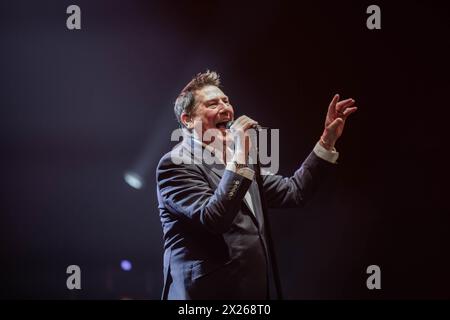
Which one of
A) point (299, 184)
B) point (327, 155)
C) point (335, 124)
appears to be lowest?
point (299, 184)

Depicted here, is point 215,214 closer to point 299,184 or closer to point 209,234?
point 209,234

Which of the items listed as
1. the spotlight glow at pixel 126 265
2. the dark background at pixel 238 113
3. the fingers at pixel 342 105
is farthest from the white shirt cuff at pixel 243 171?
the spotlight glow at pixel 126 265

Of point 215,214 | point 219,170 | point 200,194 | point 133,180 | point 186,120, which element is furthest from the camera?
point 133,180

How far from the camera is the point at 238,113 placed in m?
2.90

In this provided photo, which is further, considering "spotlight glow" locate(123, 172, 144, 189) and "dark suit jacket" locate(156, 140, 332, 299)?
"spotlight glow" locate(123, 172, 144, 189)

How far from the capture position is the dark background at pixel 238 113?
272 centimetres

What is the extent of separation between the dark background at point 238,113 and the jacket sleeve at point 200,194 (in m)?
1.27

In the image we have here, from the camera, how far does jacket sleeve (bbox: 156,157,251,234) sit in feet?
4.53

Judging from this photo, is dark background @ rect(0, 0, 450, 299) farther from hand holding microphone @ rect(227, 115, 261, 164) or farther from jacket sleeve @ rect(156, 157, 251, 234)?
hand holding microphone @ rect(227, 115, 261, 164)

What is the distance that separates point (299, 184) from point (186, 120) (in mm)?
541

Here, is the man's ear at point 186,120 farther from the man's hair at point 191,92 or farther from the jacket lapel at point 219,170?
the jacket lapel at point 219,170

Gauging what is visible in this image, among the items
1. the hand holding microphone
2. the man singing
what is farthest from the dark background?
the hand holding microphone

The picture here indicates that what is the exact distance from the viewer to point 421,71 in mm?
2799

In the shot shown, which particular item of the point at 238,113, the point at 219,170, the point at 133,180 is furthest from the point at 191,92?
the point at 133,180
